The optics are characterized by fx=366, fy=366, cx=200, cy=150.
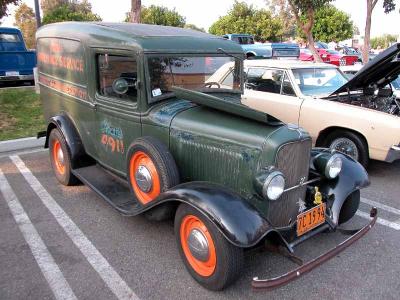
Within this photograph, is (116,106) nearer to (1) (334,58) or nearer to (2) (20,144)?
(2) (20,144)

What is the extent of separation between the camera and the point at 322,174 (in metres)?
3.36

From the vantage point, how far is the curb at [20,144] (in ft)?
20.7

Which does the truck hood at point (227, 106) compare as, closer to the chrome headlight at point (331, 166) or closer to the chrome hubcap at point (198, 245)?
the chrome headlight at point (331, 166)

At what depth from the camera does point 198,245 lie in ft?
8.99

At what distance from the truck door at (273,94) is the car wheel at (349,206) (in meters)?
2.33

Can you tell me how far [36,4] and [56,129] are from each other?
8024 mm

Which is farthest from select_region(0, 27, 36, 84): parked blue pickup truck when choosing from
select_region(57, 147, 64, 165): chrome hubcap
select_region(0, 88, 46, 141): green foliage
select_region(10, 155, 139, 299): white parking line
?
select_region(57, 147, 64, 165): chrome hubcap

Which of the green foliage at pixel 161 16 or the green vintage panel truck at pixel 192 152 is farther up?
the green foliage at pixel 161 16

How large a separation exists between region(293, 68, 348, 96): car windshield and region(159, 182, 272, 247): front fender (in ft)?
11.8

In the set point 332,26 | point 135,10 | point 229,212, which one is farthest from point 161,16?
point 229,212

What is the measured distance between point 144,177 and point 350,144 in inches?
128

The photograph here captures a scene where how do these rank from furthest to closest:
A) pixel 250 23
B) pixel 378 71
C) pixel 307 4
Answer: pixel 250 23
pixel 307 4
pixel 378 71

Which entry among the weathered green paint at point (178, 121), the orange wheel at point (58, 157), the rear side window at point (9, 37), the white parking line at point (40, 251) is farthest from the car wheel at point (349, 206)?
the rear side window at point (9, 37)

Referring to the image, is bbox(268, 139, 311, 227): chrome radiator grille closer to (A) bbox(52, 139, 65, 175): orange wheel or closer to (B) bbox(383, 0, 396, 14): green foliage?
(A) bbox(52, 139, 65, 175): orange wheel
